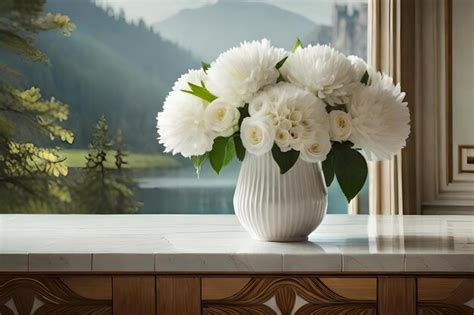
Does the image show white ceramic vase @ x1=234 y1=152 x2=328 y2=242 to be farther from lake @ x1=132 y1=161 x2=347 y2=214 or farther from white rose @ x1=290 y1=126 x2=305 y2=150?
lake @ x1=132 y1=161 x2=347 y2=214

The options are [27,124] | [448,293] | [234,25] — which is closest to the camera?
[448,293]

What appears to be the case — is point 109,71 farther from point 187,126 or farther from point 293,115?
point 293,115

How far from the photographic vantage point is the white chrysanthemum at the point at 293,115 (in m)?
1.58

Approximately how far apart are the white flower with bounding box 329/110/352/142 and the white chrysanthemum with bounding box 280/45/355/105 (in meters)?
0.03

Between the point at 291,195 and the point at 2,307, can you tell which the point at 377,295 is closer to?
the point at 291,195

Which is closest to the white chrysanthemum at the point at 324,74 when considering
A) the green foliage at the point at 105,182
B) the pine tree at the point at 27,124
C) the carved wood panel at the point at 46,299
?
the carved wood panel at the point at 46,299

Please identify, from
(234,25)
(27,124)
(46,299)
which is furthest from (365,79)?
(27,124)

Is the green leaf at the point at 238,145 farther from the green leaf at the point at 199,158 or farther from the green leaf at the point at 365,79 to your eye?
the green leaf at the point at 365,79

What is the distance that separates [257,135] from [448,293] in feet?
1.53

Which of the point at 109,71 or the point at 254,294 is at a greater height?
the point at 109,71

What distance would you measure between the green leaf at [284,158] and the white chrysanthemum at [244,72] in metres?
0.12

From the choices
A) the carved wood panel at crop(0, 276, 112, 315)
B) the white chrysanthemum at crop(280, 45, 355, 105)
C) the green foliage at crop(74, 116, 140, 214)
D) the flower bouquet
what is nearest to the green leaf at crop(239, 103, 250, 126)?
the flower bouquet

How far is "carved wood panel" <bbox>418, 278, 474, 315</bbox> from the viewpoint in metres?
1.53

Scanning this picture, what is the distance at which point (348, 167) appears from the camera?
1.65 meters
